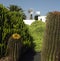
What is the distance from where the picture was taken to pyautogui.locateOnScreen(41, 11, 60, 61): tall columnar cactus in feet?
12.1

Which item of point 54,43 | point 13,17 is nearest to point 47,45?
point 54,43

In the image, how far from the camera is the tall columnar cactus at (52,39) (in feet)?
12.1

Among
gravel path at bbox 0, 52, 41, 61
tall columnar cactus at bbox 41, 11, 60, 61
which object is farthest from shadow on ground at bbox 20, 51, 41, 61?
tall columnar cactus at bbox 41, 11, 60, 61

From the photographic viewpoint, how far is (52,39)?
368 centimetres

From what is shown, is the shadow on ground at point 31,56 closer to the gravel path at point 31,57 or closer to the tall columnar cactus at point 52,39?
the gravel path at point 31,57

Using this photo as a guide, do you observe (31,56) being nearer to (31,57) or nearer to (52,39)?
(31,57)

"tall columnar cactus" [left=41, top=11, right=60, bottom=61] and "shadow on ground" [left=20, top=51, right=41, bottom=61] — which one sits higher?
"tall columnar cactus" [left=41, top=11, right=60, bottom=61]

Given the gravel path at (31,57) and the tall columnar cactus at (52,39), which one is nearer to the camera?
the tall columnar cactus at (52,39)

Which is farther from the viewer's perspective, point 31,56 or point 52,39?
point 31,56

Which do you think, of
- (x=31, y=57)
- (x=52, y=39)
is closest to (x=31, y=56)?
(x=31, y=57)

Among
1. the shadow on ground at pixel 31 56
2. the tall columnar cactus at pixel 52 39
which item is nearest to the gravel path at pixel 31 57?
the shadow on ground at pixel 31 56

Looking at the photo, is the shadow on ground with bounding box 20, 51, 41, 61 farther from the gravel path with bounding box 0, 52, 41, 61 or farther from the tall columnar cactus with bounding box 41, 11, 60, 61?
the tall columnar cactus with bounding box 41, 11, 60, 61

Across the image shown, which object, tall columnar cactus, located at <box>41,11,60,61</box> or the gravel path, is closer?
tall columnar cactus, located at <box>41,11,60,61</box>

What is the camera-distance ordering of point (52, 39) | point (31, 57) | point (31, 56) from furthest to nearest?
1. point (31, 56)
2. point (31, 57)
3. point (52, 39)
